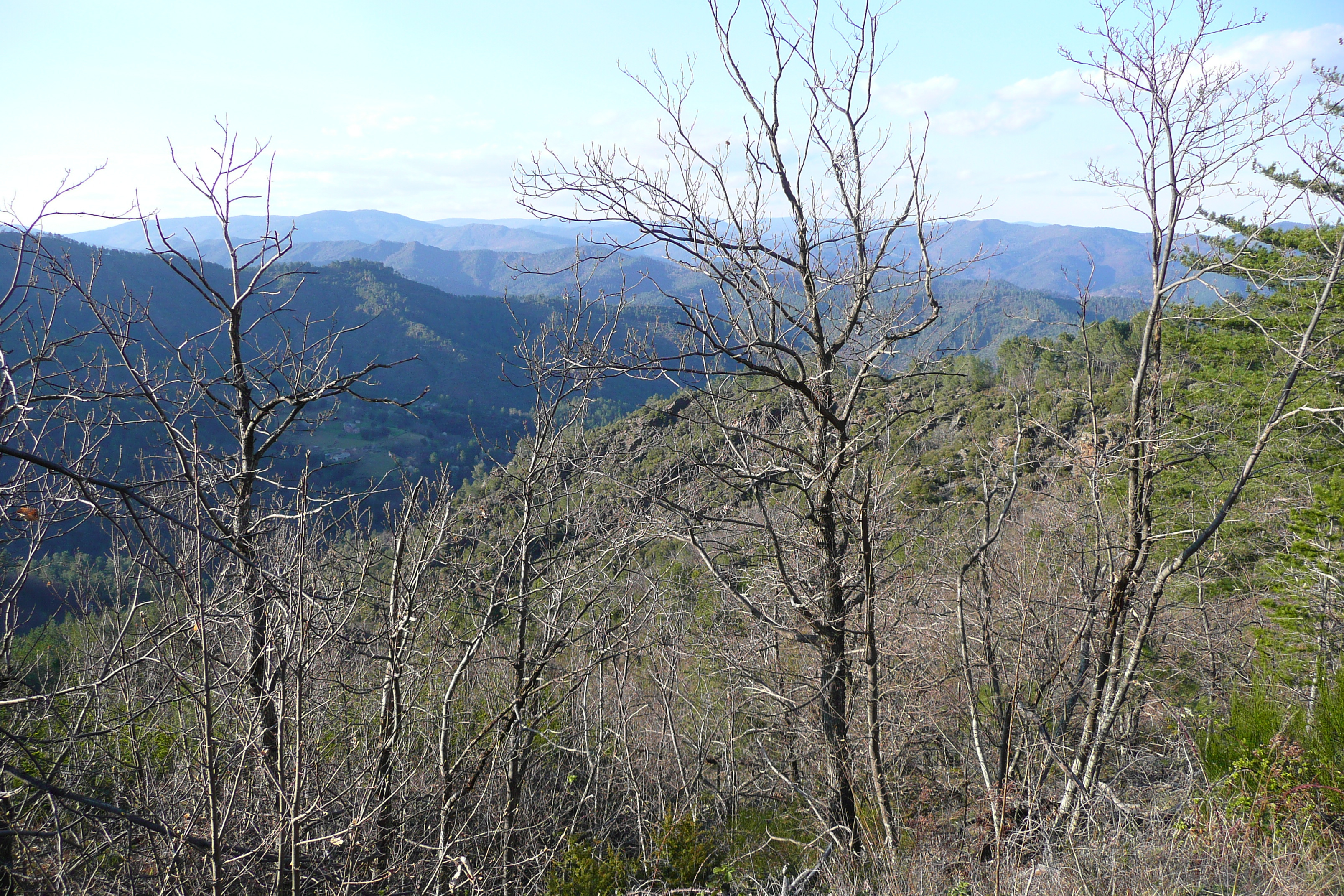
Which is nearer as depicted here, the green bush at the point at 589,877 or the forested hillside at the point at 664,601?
the forested hillside at the point at 664,601

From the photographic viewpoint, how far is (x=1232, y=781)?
13.6 ft

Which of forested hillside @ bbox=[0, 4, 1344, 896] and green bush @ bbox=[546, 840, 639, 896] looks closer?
forested hillside @ bbox=[0, 4, 1344, 896]

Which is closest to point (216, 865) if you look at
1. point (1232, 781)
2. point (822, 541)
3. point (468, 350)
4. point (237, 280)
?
point (237, 280)

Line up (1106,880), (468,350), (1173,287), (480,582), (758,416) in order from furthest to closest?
(468,350)
(758,416)
(480,582)
(1173,287)
(1106,880)

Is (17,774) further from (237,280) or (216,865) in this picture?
(237,280)

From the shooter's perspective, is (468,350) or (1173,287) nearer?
(1173,287)

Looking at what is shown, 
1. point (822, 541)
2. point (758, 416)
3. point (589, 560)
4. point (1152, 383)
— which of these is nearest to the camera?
point (1152, 383)

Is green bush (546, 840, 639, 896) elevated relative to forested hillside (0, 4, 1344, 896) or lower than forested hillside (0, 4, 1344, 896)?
lower

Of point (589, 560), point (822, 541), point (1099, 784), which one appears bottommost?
point (1099, 784)

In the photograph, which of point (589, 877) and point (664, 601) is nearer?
point (589, 877)

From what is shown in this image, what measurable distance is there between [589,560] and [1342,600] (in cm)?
1145

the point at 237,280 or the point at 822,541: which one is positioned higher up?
the point at 237,280

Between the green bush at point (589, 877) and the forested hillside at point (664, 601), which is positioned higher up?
the forested hillside at point (664, 601)

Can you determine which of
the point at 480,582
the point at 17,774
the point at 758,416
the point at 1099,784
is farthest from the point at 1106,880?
the point at 758,416
